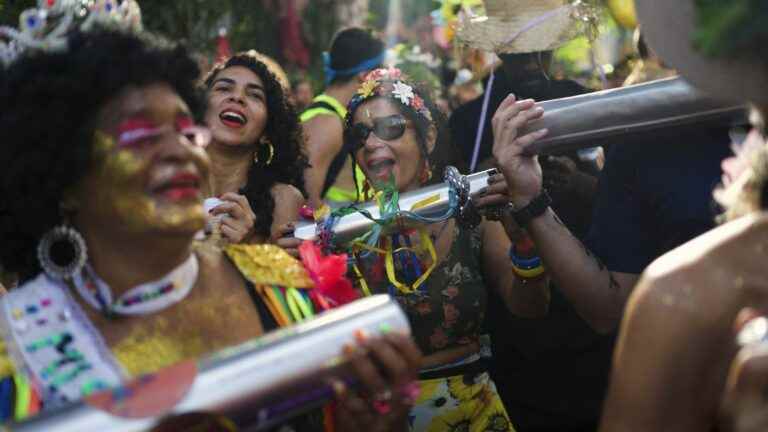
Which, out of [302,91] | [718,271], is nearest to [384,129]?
[718,271]

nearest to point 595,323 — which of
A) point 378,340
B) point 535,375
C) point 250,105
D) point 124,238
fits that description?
point 535,375

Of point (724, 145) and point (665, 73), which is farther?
point (665, 73)

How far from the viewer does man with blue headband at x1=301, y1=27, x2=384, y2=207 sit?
18.6 feet

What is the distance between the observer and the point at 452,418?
3.57m

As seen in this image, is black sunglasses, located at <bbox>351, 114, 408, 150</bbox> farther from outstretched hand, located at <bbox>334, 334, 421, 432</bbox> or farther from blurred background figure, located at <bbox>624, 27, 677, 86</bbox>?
outstretched hand, located at <bbox>334, 334, 421, 432</bbox>

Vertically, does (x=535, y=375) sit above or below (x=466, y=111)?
below

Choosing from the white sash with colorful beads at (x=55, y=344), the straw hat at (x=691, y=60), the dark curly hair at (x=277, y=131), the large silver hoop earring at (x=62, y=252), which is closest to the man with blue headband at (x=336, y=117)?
the dark curly hair at (x=277, y=131)

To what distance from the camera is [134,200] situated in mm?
2512

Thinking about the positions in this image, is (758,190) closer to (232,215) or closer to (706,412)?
(706,412)

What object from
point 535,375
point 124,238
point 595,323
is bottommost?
point 535,375

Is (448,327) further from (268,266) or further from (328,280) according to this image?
(268,266)

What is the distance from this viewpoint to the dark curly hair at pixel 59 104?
255 cm

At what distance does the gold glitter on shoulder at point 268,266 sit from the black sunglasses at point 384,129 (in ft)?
4.16

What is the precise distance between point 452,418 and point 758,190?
1.69 metres
